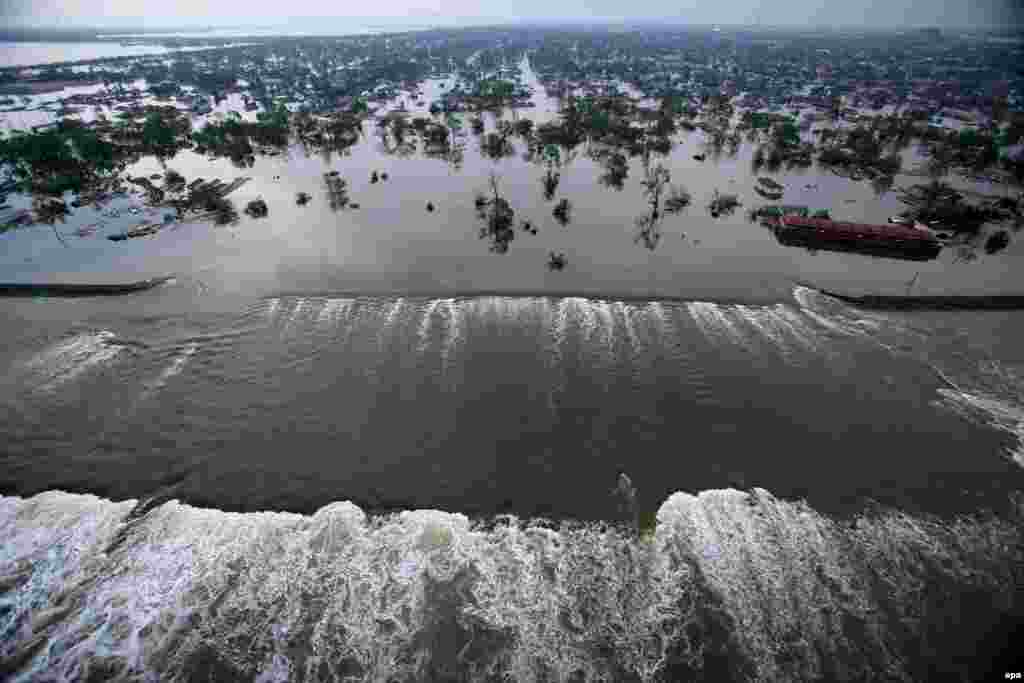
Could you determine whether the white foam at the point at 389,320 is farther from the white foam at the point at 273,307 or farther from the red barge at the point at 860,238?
the red barge at the point at 860,238

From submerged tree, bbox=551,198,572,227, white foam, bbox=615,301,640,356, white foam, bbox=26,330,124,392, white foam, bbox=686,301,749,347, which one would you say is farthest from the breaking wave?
submerged tree, bbox=551,198,572,227

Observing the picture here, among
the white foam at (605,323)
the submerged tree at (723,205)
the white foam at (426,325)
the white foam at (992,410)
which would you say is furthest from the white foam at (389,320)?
the white foam at (992,410)

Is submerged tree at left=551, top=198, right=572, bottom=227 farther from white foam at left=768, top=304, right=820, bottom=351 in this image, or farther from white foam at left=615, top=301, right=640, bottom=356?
white foam at left=768, top=304, right=820, bottom=351

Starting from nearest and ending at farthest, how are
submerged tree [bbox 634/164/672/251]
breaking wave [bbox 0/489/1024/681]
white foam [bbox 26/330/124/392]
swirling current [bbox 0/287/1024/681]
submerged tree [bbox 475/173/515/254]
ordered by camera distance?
breaking wave [bbox 0/489/1024/681]
swirling current [bbox 0/287/1024/681]
white foam [bbox 26/330/124/392]
submerged tree [bbox 475/173/515/254]
submerged tree [bbox 634/164/672/251]

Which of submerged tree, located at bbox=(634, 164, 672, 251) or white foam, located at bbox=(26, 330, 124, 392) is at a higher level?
submerged tree, located at bbox=(634, 164, 672, 251)

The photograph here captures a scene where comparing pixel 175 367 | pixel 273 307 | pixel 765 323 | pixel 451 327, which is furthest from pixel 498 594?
pixel 273 307

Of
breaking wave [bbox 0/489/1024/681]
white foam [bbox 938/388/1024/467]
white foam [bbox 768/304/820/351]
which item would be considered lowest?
breaking wave [bbox 0/489/1024/681]

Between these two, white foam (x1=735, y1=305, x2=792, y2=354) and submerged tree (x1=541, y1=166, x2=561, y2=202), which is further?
submerged tree (x1=541, y1=166, x2=561, y2=202)
